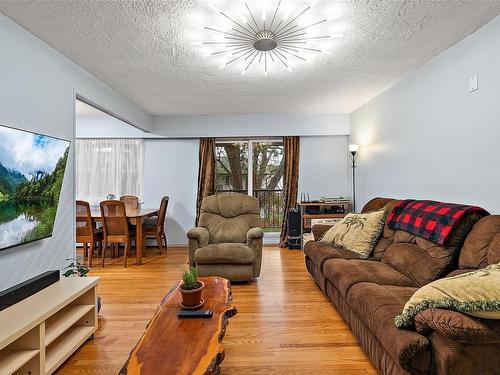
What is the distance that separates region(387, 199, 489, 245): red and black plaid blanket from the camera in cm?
213

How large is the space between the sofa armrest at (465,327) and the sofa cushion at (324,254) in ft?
5.07

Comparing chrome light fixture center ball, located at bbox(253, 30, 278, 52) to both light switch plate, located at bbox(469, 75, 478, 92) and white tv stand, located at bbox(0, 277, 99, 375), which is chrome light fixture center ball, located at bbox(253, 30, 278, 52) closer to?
light switch plate, located at bbox(469, 75, 478, 92)

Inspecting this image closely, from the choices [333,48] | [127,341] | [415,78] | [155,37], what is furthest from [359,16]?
[127,341]

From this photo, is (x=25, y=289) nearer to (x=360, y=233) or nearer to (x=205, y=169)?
(x=360, y=233)

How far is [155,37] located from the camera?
2.37 meters

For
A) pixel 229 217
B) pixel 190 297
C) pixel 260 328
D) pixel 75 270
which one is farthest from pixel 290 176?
pixel 190 297

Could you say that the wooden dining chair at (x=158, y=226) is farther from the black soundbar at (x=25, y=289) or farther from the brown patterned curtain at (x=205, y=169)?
the black soundbar at (x=25, y=289)

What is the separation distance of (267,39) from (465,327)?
2.26m

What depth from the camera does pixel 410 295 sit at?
1.91 m

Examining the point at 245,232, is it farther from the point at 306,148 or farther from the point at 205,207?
the point at 306,148

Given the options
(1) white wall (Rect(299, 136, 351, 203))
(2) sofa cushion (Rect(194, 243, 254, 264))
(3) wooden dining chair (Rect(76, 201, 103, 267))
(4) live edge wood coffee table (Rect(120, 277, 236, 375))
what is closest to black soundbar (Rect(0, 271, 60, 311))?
(4) live edge wood coffee table (Rect(120, 277, 236, 375))

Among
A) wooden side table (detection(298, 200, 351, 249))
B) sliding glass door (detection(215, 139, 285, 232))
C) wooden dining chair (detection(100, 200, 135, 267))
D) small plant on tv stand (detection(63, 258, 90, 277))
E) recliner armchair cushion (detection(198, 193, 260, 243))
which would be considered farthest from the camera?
sliding glass door (detection(215, 139, 285, 232))

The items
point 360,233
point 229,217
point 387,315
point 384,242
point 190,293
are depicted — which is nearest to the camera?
point 387,315

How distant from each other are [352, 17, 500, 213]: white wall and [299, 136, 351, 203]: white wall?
1338 mm
